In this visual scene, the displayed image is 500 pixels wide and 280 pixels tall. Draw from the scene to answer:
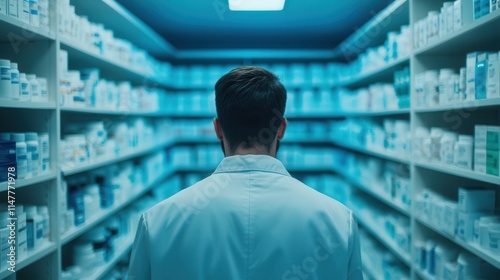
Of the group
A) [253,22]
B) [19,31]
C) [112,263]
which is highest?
[253,22]

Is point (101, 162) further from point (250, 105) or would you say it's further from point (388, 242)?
point (388, 242)

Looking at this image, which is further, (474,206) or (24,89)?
(474,206)

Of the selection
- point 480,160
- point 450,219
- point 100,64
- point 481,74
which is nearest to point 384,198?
point 450,219

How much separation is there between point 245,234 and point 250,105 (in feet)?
1.23

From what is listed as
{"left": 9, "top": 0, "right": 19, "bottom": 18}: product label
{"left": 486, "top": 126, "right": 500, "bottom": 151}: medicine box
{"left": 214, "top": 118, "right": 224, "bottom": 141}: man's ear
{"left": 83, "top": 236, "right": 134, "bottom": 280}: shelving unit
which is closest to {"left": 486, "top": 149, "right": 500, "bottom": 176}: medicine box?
{"left": 486, "top": 126, "right": 500, "bottom": 151}: medicine box

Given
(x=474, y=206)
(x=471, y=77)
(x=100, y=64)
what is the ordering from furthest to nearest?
(x=100, y=64) < (x=474, y=206) < (x=471, y=77)

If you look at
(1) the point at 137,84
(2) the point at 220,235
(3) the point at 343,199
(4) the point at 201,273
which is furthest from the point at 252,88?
(3) the point at 343,199

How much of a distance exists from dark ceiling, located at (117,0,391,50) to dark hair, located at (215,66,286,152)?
2.93 m

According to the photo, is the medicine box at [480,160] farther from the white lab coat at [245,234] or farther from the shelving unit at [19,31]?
the shelving unit at [19,31]

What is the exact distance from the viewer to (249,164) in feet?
3.58

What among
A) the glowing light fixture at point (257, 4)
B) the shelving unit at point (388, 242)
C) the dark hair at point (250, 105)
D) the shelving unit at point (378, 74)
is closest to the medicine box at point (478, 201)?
the shelving unit at point (388, 242)

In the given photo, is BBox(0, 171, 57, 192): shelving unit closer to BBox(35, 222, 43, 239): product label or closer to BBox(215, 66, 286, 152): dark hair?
BBox(35, 222, 43, 239): product label

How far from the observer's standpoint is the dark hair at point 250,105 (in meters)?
1.14

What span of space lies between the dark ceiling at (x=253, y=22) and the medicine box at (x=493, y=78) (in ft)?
7.52
